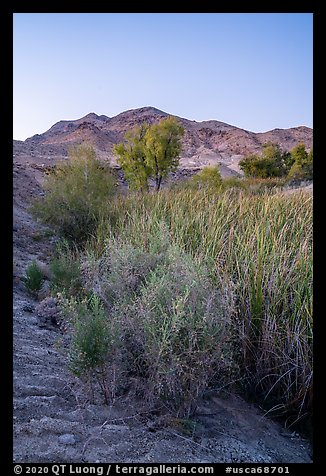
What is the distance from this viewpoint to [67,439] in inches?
117

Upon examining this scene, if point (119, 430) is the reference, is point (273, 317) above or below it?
above

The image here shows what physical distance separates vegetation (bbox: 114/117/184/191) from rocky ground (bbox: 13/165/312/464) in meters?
21.0

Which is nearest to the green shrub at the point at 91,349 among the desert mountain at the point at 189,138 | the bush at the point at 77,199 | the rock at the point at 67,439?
the rock at the point at 67,439

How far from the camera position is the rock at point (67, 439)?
296cm

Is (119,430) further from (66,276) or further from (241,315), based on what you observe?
(66,276)

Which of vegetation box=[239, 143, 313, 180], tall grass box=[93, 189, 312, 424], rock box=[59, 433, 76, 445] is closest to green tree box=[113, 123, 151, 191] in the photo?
vegetation box=[239, 143, 313, 180]

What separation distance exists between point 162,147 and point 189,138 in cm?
5883

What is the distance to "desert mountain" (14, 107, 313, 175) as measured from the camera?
2217 inches

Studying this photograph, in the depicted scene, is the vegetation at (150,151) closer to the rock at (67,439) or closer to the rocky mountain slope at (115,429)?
the rocky mountain slope at (115,429)

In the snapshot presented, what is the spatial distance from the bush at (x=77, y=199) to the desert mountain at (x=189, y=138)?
A: 3625 cm

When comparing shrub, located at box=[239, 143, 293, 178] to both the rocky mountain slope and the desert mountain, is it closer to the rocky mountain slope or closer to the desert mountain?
the desert mountain

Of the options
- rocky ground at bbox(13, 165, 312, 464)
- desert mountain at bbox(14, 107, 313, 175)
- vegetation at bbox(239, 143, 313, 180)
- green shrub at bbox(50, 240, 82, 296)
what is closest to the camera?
rocky ground at bbox(13, 165, 312, 464)

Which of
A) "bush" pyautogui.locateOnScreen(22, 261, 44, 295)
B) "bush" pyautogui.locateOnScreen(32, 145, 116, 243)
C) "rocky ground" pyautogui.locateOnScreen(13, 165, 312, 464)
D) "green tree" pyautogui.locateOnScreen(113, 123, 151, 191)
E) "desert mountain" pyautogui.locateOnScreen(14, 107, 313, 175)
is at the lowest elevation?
"rocky ground" pyautogui.locateOnScreen(13, 165, 312, 464)

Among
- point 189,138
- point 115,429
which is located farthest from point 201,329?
point 189,138
